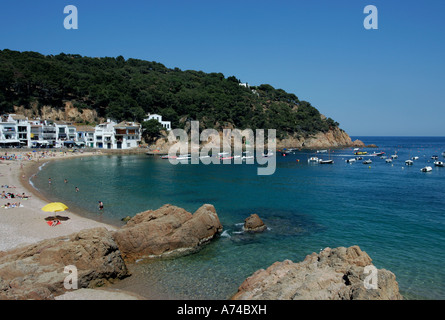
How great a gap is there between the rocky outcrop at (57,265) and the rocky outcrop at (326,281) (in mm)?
7612

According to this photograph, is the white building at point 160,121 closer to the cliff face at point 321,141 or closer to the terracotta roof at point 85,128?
the terracotta roof at point 85,128

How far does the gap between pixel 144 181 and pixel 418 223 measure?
3692 cm

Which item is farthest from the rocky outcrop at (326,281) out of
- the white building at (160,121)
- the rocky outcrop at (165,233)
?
the white building at (160,121)

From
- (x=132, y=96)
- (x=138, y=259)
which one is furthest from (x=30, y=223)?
(x=132, y=96)

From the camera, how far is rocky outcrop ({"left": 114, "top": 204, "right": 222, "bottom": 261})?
19.2 m

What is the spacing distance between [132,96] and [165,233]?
97.9 m

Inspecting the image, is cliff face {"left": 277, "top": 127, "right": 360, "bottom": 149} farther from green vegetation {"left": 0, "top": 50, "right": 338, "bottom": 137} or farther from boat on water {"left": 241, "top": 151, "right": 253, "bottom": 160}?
boat on water {"left": 241, "top": 151, "right": 253, "bottom": 160}

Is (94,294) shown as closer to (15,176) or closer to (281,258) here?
(281,258)

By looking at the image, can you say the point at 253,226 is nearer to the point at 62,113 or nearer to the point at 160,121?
the point at 160,121

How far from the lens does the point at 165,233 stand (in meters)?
20.4

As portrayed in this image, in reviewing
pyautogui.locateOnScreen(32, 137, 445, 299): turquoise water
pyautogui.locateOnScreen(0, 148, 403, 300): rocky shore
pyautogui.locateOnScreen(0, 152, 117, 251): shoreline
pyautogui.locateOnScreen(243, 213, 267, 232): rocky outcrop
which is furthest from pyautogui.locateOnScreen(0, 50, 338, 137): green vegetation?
pyautogui.locateOnScreen(243, 213, 267, 232): rocky outcrop

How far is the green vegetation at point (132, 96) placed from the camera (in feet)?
294

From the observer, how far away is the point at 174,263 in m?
18.4

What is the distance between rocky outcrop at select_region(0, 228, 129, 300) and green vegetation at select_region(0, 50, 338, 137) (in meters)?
87.4
